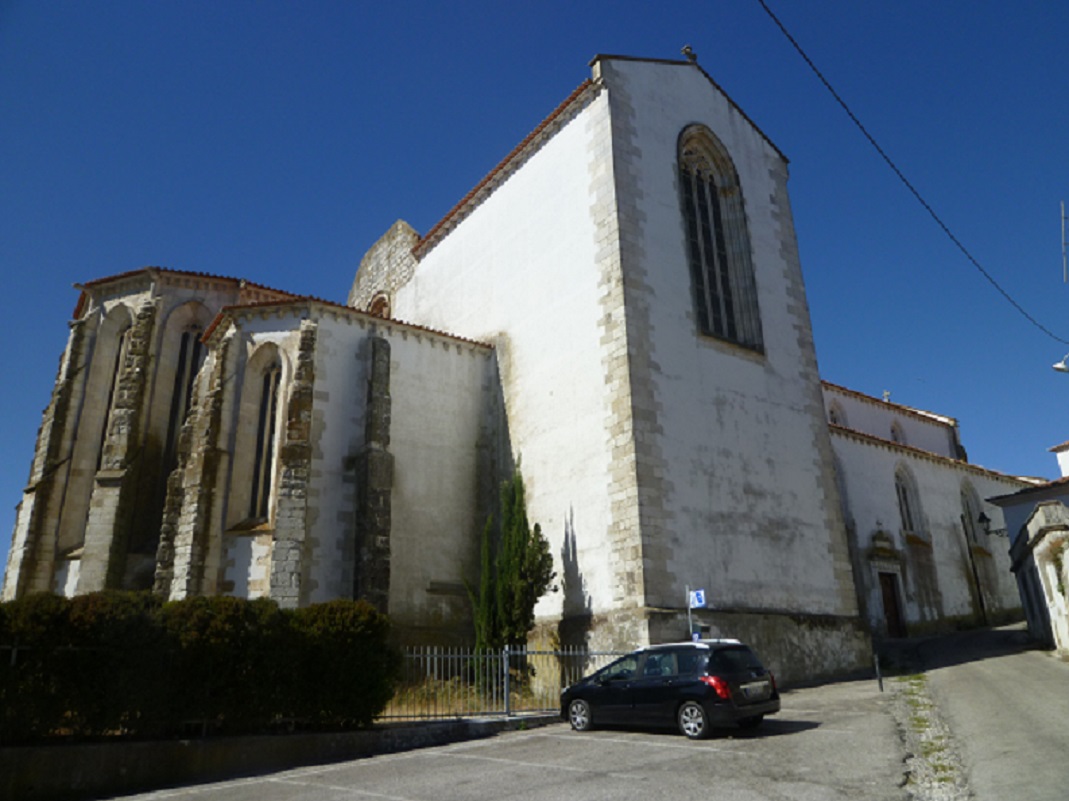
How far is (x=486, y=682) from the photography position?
14.4 meters

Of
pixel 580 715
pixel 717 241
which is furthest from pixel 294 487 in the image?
pixel 717 241

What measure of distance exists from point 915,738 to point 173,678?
9281mm

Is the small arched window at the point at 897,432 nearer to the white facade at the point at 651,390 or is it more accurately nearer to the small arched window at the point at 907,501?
the small arched window at the point at 907,501

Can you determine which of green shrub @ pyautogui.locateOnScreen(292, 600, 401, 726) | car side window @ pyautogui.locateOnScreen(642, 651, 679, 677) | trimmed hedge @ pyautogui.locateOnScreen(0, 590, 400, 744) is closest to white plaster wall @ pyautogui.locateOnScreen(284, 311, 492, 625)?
green shrub @ pyautogui.locateOnScreen(292, 600, 401, 726)

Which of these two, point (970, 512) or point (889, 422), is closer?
point (970, 512)

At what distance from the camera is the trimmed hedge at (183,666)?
895 centimetres

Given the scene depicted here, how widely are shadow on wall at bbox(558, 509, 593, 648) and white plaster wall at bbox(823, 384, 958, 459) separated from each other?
60.1ft

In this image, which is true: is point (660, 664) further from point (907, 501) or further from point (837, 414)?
point (837, 414)

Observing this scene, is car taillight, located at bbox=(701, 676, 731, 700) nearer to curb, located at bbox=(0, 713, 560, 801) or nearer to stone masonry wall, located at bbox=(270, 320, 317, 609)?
curb, located at bbox=(0, 713, 560, 801)

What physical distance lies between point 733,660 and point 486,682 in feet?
17.9

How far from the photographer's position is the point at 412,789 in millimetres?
8055

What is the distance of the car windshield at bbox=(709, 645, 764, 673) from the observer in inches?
411

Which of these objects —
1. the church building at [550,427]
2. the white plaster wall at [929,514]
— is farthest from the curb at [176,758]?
the white plaster wall at [929,514]

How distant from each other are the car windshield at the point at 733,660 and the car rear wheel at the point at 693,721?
0.54 meters
